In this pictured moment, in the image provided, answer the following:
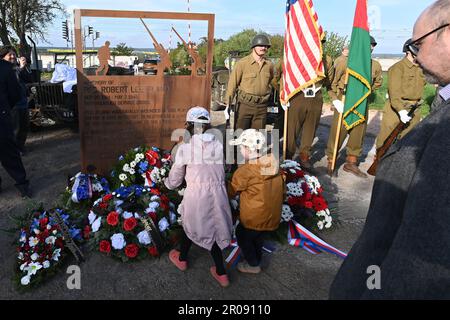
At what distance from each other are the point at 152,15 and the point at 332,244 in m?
3.56

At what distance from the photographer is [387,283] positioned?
35.9 inches

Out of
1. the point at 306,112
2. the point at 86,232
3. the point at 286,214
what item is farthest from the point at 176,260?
the point at 306,112

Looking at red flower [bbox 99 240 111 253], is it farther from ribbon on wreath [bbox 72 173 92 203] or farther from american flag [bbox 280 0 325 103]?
american flag [bbox 280 0 325 103]

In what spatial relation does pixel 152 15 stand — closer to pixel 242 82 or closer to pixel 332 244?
pixel 242 82

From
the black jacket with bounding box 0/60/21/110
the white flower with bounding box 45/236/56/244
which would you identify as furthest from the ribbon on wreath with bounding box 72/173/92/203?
the black jacket with bounding box 0/60/21/110

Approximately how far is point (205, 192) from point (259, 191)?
42 cm

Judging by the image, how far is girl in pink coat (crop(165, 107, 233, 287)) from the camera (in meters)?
2.69

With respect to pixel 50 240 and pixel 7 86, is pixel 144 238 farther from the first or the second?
pixel 7 86

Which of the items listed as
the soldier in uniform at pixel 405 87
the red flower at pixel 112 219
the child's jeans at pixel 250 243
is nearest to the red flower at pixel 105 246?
the red flower at pixel 112 219

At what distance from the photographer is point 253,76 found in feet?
17.6

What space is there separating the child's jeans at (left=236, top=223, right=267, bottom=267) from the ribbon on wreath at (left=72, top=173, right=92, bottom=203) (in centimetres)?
189

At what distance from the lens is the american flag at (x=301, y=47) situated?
5051 millimetres

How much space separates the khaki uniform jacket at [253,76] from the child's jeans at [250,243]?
3.02 m
